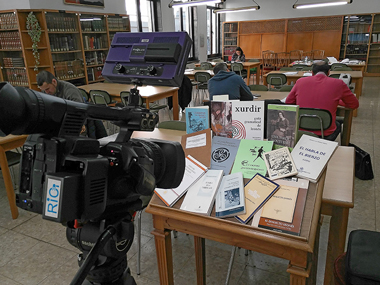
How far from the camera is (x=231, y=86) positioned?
359 centimetres

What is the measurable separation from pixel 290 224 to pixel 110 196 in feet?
2.57

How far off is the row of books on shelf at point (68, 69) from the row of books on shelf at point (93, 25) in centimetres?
69

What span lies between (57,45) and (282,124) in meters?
5.33

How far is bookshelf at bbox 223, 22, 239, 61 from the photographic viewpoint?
1176cm

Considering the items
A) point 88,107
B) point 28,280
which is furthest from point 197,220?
point 28,280

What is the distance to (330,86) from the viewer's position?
300cm

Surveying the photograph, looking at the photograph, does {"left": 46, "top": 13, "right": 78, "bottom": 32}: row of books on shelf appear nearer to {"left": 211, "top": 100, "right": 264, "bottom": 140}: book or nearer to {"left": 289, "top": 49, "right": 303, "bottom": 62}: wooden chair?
{"left": 211, "top": 100, "right": 264, "bottom": 140}: book

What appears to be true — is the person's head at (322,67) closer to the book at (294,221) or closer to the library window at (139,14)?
the book at (294,221)

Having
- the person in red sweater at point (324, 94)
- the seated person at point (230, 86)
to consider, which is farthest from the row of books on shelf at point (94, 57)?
the person in red sweater at point (324, 94)

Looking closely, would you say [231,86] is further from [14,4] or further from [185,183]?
[14,4]

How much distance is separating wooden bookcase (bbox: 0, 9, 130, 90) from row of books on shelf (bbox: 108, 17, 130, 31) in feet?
0.07

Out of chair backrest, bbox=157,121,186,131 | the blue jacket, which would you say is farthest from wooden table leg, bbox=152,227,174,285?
the blue jacket

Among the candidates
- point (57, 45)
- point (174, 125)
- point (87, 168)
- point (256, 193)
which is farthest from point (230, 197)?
point (57, 45)

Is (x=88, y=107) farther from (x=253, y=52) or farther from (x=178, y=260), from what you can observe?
(x=253, y=52)
